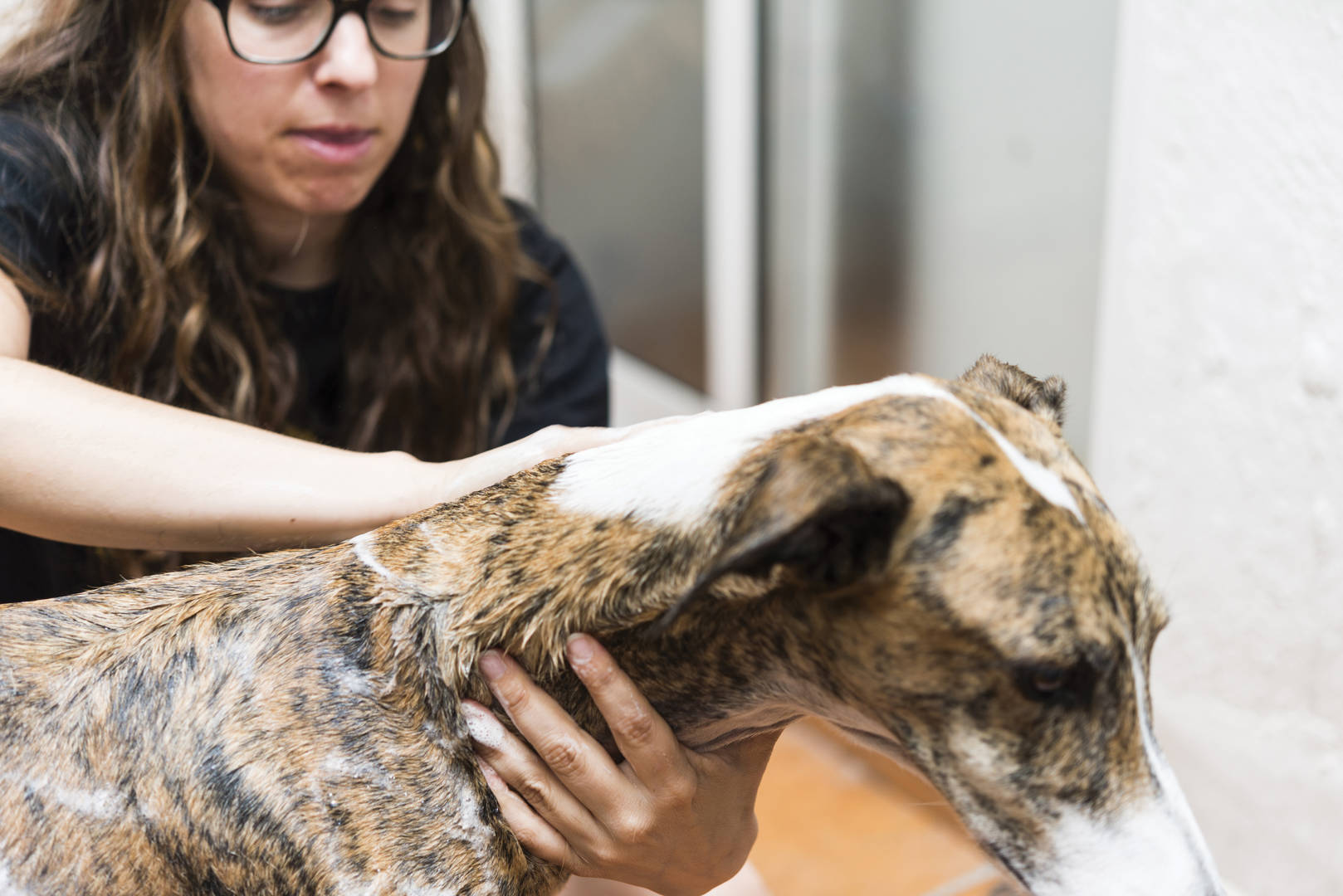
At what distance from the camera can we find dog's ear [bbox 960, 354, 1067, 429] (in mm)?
1013

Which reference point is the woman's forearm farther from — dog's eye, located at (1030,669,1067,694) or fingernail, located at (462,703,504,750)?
dog's eye, located at (1030,669,1067,694)

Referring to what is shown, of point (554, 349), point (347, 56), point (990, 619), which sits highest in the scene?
point (347, 56)

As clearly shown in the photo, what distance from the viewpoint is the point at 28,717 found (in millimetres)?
936

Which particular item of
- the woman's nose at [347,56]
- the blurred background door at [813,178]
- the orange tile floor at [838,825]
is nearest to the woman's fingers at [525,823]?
the woman's nose at [347,56]

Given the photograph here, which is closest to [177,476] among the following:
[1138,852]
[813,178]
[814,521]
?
[814,521]

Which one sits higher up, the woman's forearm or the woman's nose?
the woman's nose

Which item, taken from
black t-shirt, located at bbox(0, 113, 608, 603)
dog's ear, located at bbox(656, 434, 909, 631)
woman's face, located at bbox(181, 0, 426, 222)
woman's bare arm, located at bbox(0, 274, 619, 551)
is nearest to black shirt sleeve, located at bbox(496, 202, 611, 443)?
black t-shirt, located at bbox(0, 113, 608, 603)

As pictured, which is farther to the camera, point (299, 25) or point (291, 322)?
point (291, 322)

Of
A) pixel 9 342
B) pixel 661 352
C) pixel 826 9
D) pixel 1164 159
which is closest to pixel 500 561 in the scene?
pixel 9 342

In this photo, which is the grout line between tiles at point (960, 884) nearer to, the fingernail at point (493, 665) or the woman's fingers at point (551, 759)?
the woman's fingers at point (551, 759)

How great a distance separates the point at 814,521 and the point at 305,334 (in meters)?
1.13

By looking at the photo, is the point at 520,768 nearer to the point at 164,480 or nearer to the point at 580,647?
the point at 580,647

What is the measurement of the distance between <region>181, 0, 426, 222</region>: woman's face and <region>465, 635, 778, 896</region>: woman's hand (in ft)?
2.63

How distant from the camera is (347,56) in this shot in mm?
1377
